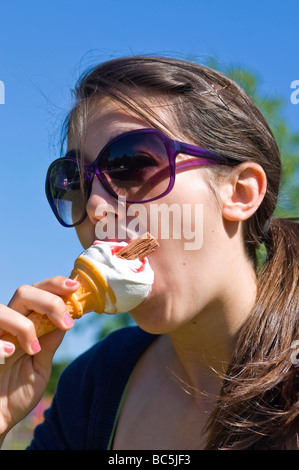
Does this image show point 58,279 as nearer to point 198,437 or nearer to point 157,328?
point 157,328

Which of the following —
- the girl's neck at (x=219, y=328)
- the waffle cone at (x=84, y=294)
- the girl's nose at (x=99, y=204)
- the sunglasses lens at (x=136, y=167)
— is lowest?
the girl's neck at (x=219, y=328)

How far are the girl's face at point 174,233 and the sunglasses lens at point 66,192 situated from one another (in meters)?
0.08

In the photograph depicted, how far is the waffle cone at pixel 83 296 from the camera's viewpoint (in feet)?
7.11

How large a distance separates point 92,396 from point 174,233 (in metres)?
1.45

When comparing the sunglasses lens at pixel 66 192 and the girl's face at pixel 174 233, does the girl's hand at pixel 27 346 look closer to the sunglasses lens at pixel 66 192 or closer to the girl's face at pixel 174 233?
the girl's face at pixel 174 233

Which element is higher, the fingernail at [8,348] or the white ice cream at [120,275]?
the white ice cream at [120,275]

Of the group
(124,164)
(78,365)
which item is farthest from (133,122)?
(78,365)

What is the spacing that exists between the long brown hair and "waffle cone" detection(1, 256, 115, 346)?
73 centimetres

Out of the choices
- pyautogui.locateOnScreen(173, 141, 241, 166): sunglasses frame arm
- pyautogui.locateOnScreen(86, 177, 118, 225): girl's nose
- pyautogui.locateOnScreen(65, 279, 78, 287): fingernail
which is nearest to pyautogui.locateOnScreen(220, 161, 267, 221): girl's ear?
pyautogui.locateOnScreen(173, 141, 241, 166): sunglasses frame arm

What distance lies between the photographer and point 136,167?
2.46 m

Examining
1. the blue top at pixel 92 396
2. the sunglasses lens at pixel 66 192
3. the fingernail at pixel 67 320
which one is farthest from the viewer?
the blue top at pixel 92 396

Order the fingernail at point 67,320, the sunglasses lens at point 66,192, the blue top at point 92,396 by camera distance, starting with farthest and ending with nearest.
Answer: the blue top at point 92,396, the sunglasses lens at point 66,192, the fingernail at point 67,320

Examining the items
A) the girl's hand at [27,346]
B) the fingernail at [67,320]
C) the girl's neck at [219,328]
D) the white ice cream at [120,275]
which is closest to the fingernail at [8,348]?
the girl's hand at [27,346]

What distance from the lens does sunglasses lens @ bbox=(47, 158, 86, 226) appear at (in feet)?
8.55
